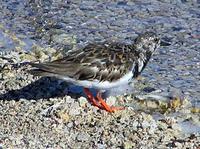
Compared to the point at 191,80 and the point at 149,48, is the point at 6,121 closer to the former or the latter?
the point at 149,48

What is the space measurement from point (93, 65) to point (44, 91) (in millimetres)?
875

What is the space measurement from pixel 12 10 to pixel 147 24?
7.50 ft

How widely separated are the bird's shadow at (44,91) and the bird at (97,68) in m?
0.35

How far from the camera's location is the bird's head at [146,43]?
26.0 feet

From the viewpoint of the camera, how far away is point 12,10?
10.9 meters

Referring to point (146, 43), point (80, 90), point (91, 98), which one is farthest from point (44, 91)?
point (146, 43)

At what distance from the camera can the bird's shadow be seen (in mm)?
7738

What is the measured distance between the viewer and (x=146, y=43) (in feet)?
26.3

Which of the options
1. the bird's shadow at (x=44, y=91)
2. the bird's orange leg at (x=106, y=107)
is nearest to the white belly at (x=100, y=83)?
the bird's orange leg at (x=106, y=107)

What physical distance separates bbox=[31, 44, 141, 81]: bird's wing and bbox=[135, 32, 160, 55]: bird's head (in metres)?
0.46

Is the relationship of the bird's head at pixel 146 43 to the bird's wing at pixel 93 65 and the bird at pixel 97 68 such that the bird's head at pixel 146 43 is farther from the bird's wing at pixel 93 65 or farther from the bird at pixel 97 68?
the bird's wing at pixel 93 65

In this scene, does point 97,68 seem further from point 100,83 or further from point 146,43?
→ point 146,43

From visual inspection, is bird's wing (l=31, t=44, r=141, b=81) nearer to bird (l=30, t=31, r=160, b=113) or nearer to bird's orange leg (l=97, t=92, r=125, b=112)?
bird (l=30, t=31, r=160, b=113)

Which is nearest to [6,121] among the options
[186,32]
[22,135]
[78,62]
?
[22,135]
